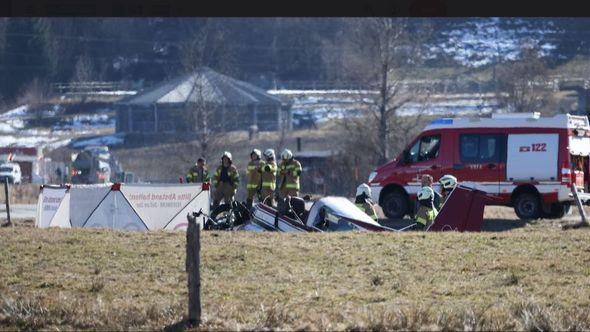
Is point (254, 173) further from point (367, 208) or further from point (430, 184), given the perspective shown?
point (430, 184)

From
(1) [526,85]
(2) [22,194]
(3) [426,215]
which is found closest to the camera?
(3) [426,215]

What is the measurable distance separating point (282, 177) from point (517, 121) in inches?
222

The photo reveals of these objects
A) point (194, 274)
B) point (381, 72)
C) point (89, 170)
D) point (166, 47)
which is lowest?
point (194, 274)

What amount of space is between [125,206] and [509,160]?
30.4ft

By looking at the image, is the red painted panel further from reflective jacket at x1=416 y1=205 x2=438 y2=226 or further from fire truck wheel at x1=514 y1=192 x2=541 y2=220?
fire truck wheel at x1=514 y1=192 x2=541 y2=220

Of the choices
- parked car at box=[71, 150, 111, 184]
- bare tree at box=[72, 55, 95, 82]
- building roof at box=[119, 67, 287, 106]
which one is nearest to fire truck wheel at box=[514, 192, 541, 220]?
parked car at box=[71, 150, 111, 184]

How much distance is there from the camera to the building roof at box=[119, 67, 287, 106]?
214 feet

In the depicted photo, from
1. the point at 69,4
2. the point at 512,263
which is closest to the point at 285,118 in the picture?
the point at 69,4

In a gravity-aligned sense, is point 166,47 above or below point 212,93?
above

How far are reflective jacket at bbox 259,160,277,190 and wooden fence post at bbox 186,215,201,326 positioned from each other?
1329 centimetres

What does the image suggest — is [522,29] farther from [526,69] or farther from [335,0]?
[335,0]

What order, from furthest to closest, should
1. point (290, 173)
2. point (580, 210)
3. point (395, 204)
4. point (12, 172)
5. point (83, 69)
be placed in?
point (83, 69) → point (12, 172) → point (395, 204) → point (290, 173) → point (580, 210)

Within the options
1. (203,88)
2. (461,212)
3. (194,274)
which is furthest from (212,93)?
(194,274)

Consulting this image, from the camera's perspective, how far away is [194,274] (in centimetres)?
1242
